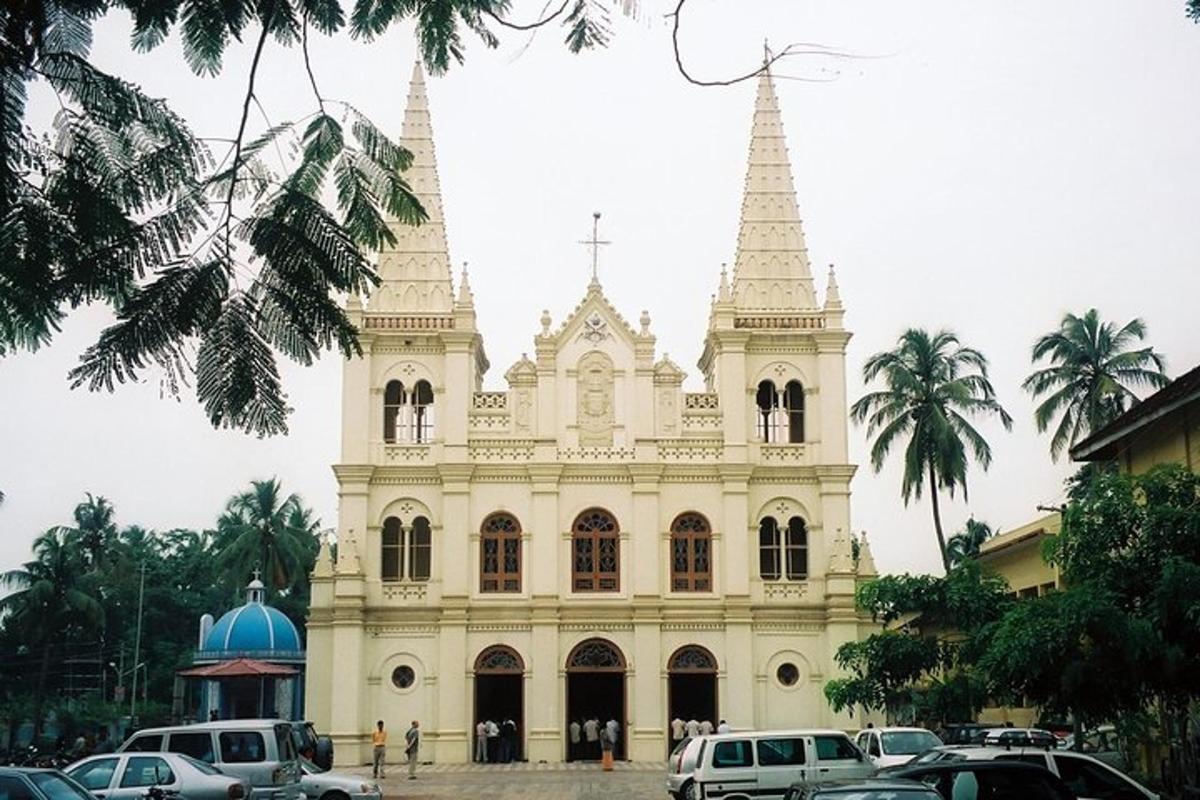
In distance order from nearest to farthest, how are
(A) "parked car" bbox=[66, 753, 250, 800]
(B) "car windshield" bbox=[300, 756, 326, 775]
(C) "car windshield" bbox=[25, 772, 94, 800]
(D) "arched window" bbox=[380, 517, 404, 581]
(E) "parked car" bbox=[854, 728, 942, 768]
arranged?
1. (C) "car windshield" bbox=[25, 772, 94, 800]
2. (A) "parked car" bbox=[66, 753, 250, 800]
3. (B) "car windshield" bbox=[300, 756, 326, 775]
4. (E) "parked car" bbox=[854, 728, 942, 768]
5. (D) "arched window" bbox=[380, 517, 404, 581]

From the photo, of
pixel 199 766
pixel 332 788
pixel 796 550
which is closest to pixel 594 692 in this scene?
pixel 796 550

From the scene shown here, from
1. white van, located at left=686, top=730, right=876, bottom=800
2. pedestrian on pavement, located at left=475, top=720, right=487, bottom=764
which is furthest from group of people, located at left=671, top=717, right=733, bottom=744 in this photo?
white van, located at left=686, top=730, right=876, bottom=800

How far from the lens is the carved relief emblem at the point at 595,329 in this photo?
4453 centimetres

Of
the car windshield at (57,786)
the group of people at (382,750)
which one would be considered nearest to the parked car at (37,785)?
the car windshield at (57,786)

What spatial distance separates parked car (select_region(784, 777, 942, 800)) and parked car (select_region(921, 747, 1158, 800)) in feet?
16.7

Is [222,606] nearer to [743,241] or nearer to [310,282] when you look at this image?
[743,241]

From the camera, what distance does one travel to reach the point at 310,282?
5.14 metres

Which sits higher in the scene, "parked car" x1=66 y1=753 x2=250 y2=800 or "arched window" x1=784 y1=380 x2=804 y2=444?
"arched window" x1=784 y1=380 x2=804 y2=444

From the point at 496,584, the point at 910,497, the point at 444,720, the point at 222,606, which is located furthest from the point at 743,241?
the point at 222,606

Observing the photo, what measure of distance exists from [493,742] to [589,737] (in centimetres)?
272

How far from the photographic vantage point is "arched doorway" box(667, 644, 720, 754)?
4228cm

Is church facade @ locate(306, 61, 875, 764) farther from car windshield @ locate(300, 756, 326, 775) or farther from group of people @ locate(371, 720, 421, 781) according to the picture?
car windshield @ locate(300, 756, 326, 775)

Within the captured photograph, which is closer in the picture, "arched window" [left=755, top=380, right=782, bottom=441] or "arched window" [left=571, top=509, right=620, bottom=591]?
"arched window" [left=571, top=509, right=620, bottom=591]

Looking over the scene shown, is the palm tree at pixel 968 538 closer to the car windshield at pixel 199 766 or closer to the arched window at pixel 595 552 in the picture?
the arched window at pixel 595 552
